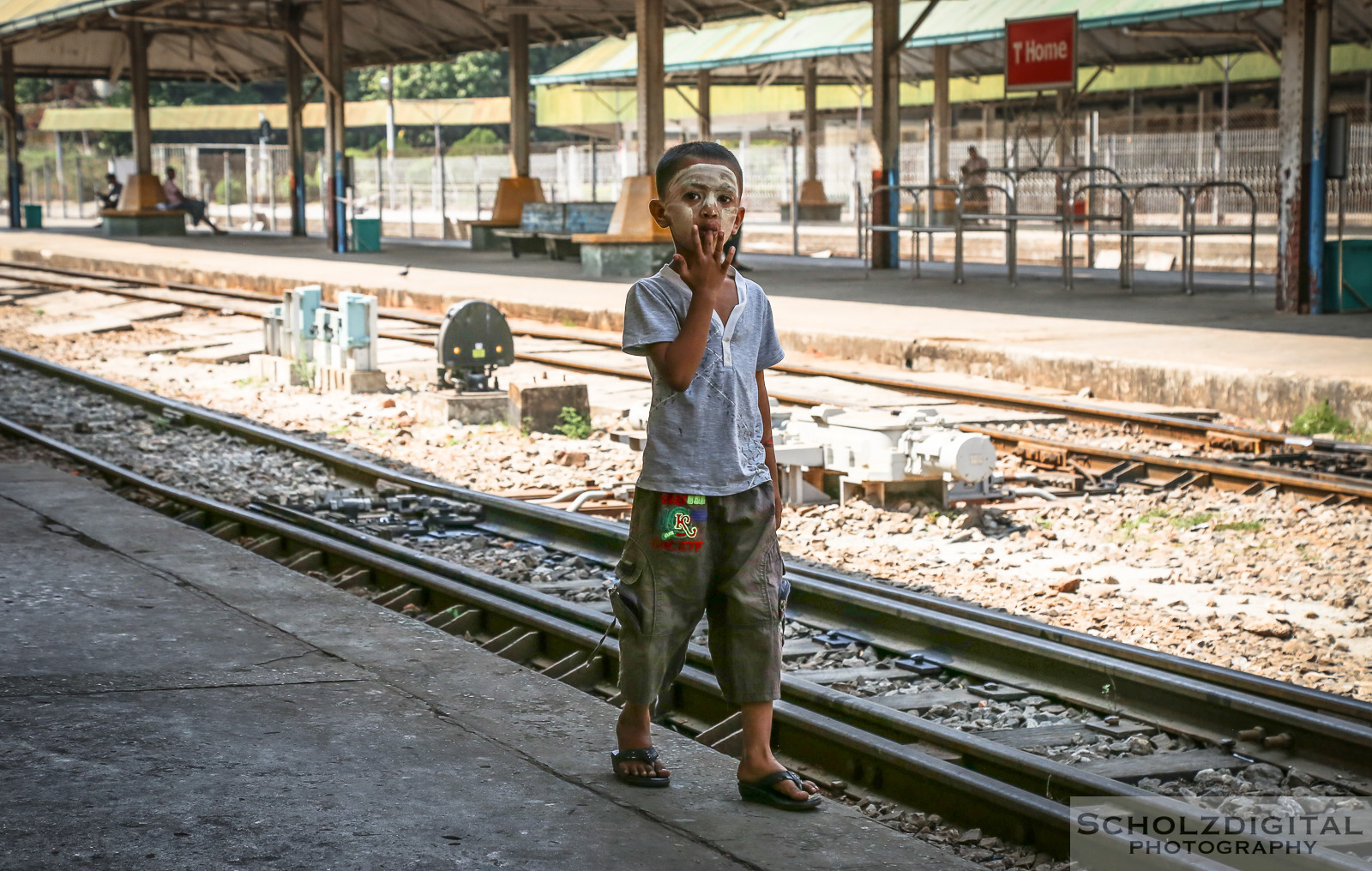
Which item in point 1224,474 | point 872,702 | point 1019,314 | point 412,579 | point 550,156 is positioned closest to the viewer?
point 872,702

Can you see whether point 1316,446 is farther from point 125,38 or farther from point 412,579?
point 125,38

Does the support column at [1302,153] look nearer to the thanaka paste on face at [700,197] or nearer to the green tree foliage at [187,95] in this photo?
the thanaka paste on face at [700,197]

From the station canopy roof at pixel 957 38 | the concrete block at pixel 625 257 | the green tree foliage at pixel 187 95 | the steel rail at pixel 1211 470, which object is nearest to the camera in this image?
the steel rail at pixel 1211 470

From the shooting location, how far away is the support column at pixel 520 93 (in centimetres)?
3025

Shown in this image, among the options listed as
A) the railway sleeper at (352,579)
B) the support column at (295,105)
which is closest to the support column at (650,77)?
the support column at (295,105)

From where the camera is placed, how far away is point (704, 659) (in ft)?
17.8

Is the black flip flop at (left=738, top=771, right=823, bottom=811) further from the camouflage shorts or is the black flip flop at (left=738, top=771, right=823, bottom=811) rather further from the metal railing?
the metal railing

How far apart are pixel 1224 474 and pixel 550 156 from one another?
1565 inches

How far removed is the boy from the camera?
358cm

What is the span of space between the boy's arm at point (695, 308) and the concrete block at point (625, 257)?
2023 centimetres

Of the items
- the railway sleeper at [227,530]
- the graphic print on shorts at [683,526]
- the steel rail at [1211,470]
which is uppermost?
the graphic print on shorts at [683,526]

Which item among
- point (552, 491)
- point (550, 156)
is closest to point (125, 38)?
point (550, 156)

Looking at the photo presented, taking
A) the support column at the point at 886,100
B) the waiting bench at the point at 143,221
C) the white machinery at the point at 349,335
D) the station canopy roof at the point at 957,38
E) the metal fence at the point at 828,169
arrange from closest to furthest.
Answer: the white machinery at the point at 349,335 < the support column at the point at 886,100 < the station canopy roof at the point at 957,38 < the metal fence at the point at 828,169 < the waiting bench at the point at 143,221

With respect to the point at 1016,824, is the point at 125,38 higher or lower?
higher
